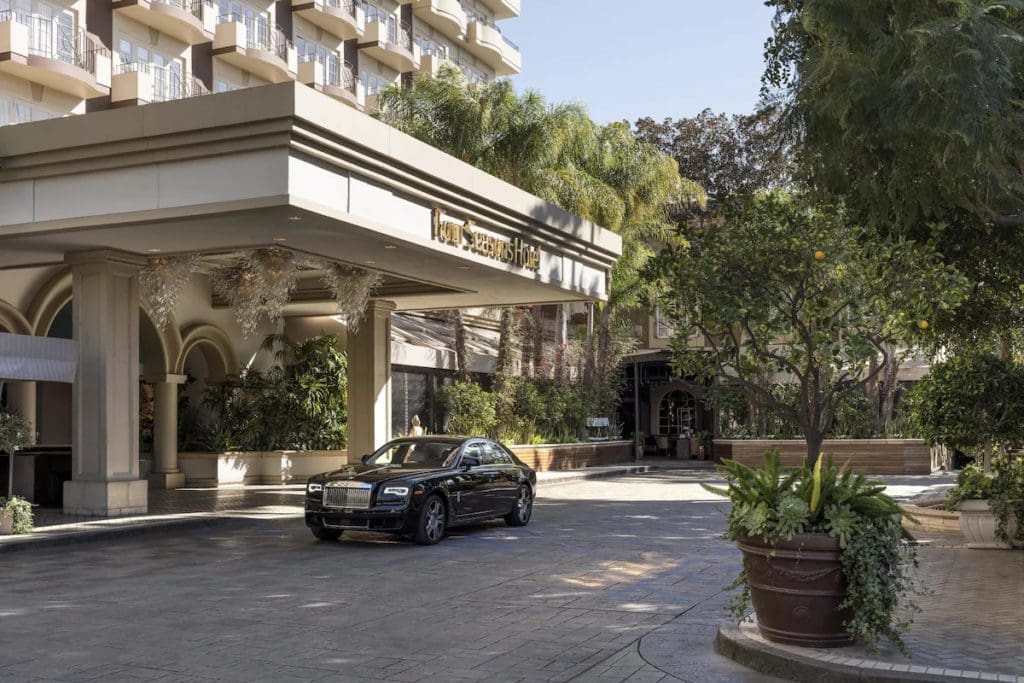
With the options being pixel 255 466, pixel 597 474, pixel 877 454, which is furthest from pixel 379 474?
pixel 877 454

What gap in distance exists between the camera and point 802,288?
30.0 ft

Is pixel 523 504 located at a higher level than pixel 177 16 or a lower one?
lower

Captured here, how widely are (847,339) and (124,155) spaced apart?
33.2 ft

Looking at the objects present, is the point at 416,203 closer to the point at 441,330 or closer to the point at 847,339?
→ the point at 847,339

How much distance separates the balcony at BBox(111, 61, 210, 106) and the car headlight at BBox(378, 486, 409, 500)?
2023 cm

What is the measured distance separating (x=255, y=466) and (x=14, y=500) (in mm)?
11054

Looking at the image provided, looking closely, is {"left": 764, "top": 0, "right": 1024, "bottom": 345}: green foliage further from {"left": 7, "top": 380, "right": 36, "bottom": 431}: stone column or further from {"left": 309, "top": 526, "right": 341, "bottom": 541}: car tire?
{"left": 7, "top": 380, "right": 36, "bottom": 431}: stone column

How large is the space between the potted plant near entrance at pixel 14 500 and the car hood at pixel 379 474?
4.17 meters

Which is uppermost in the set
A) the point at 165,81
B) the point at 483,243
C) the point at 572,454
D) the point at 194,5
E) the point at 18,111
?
the point at 194,5

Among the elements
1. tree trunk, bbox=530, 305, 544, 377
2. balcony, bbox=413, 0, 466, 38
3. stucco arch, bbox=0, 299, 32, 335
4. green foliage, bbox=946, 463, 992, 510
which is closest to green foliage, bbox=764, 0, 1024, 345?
green foliage, bbox=946, 463, 992, 510

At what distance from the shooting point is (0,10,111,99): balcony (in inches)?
1151

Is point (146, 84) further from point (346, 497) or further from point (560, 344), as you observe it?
point (346, 497)

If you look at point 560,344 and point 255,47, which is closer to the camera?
point 560,344

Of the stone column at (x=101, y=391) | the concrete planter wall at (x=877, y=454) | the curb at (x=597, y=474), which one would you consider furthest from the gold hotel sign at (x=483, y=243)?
the concrete planter wall at (x=877, y=454)
